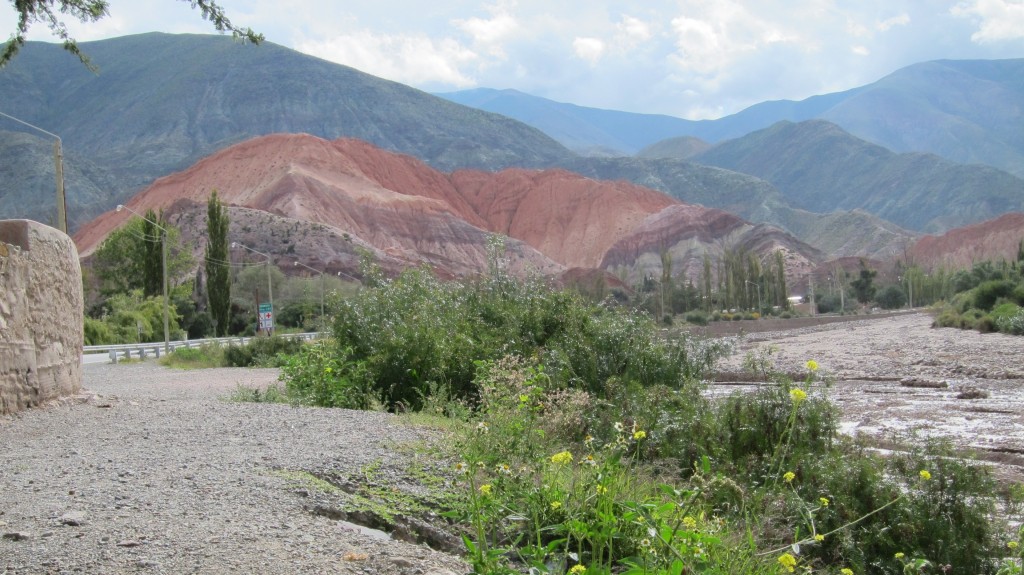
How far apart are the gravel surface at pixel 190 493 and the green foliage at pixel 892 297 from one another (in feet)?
292

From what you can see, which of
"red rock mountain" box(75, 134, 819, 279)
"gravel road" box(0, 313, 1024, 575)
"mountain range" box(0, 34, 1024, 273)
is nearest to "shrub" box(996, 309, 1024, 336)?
"gravel road" box(0, 313, 1024, 575)

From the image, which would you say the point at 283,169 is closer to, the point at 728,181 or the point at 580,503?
the point at 728,181

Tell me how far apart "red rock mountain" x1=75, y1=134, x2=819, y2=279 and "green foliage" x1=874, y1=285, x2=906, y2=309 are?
1309cm

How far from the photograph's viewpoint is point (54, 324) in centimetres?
1026

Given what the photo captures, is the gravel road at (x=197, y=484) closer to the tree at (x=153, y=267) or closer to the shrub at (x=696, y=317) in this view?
the tree at (x=153, y=267)

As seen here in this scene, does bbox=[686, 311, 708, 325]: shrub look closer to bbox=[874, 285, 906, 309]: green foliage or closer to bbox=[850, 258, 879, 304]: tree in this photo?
bbox=[850, 258, 879, 304]: tree

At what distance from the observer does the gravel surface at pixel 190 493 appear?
460 centimetres

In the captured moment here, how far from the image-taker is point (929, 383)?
23.8 metres

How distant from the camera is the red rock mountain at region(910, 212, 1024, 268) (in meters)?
102

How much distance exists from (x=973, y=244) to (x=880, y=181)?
5706cm

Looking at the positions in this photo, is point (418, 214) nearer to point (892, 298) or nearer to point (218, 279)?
point (218, 279)

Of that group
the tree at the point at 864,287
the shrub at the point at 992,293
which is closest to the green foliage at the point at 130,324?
the shrub at the point at 992,293

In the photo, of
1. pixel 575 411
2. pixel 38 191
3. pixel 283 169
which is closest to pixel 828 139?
pixel 283 169

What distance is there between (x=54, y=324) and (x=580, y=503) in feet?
25.1
